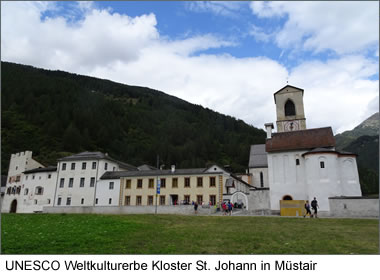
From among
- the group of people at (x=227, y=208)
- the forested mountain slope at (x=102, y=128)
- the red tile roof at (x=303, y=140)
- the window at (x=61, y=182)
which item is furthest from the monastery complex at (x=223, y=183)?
the forested mountain slope at (x=102, y=128)

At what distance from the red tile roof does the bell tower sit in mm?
18871

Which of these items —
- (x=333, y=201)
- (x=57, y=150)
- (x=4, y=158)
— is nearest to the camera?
(x=333, y=201)

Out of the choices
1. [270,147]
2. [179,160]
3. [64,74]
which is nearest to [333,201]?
[270,147]

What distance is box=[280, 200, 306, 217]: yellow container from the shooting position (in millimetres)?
28438

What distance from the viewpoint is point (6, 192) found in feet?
192

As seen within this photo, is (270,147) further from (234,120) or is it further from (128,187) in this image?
(234,120)

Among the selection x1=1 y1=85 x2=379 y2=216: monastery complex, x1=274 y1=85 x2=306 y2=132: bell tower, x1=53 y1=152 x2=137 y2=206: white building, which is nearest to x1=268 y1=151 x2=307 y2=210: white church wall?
x1=1 y1=85 x2=379 y2=216: monastery complex

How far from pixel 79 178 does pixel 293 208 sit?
117 feet

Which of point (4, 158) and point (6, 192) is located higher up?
point (4, 158)

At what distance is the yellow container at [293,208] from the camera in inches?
Result: 1120

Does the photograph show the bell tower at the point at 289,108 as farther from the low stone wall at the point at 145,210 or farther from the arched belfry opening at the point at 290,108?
the low stone wall at the point at 145,210

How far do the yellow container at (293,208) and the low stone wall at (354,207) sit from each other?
2592 millimetres

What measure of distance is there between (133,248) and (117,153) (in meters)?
107

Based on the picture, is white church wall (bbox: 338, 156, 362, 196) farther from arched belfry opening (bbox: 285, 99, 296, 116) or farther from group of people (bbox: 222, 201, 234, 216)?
arched belfry opening (bbox: 285, 99, 296, 116)
